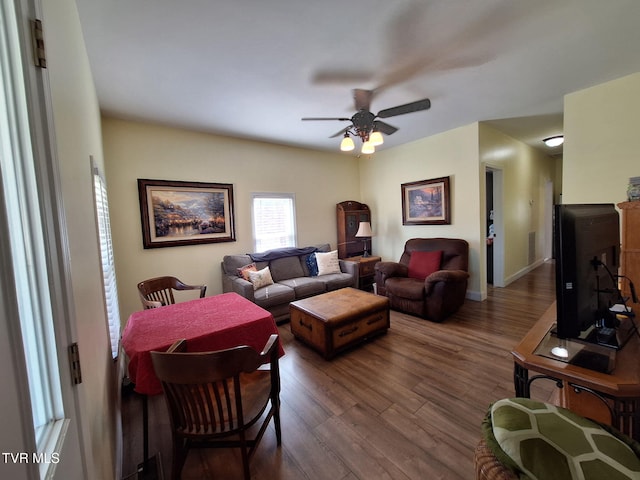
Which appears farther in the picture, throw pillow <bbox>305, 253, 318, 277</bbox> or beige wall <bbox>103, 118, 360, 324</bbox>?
throw pillow <bbox>305, 253, 318, 277</bbox>

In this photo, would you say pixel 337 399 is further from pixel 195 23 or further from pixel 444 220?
pixel 444 220

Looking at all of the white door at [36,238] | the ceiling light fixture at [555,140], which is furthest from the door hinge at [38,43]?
the ceiling light fixture at [555,140]

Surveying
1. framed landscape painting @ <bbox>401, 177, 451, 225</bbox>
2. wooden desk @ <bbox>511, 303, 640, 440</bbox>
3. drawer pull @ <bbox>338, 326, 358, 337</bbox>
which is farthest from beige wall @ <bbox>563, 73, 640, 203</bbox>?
drawer pull @ <bbox>338, 326, 358, 337</bbox>

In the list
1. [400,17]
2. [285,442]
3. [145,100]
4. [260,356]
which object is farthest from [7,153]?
[145,100]

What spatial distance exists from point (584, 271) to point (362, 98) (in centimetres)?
255

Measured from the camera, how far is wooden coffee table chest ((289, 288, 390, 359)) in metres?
2.56

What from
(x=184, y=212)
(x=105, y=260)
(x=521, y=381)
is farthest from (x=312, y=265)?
(x=521, y=381)

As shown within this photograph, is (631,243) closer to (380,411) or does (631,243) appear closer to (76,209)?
(380,411)

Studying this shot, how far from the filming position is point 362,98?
2855 mm

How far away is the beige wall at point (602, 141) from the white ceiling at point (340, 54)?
0.17 m

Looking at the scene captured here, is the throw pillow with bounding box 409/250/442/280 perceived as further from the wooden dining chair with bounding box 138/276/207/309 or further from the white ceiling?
the wooden dining chair with bounding box 138/276/207/309

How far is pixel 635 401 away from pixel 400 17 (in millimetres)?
2297

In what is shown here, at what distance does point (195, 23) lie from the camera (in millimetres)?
1749

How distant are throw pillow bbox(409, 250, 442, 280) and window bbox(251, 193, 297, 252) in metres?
2.07
